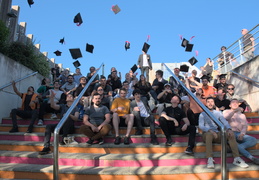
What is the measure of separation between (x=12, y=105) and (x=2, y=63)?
1.26 meters

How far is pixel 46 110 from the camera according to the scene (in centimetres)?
551

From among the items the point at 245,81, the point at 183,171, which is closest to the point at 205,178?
the point at 183,171

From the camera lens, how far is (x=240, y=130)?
13.1 ft

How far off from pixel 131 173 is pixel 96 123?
60.7 inches

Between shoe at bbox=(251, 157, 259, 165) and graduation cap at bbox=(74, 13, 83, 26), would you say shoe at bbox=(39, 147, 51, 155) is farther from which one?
graduation cap at bbox=(74, 13, 83, 26)

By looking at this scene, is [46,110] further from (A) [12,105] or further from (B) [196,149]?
(B) [196,149]

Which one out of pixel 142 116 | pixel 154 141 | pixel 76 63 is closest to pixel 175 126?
pixel 154 141

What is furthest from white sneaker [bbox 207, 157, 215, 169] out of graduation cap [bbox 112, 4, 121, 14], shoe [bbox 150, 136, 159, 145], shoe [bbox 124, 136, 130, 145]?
graduation cap [bbox 112, 4, 121, 14]

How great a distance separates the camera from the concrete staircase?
10.3 ft

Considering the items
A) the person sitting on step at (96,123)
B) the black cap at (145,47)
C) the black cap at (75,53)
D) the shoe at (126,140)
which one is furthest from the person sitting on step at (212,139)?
the black cap at (75,53)

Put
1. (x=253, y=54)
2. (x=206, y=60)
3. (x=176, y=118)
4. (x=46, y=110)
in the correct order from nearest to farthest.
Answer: (x=176, y=118) < (x=46, y=110) < (x=253, y=54) < (x=206, y=60)

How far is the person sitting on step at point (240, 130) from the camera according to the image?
353 cm

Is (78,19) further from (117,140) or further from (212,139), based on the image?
(212,139)

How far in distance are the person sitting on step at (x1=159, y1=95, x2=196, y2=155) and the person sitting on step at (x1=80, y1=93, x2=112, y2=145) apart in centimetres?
111
